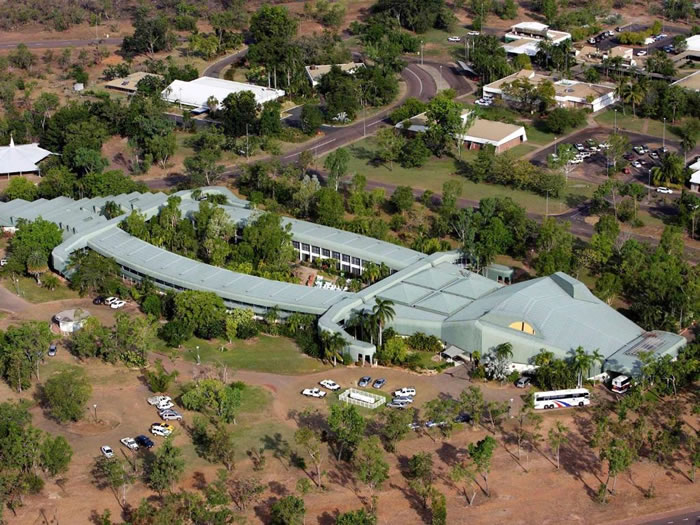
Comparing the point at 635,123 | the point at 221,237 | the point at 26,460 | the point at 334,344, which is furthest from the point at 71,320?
the point at 635,123

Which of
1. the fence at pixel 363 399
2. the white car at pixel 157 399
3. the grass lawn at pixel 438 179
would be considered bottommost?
the grass lawn at pixel 438 179

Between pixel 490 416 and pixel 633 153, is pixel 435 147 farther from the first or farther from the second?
pixel 490 416

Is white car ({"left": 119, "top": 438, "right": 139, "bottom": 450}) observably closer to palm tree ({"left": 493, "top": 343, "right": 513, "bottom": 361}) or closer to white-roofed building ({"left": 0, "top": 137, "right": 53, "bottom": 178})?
palm tree ({"left": 493, "top": 343, "right": 513, "bottom": 361})

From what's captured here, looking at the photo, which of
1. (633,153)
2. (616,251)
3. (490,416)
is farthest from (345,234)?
(633,153)

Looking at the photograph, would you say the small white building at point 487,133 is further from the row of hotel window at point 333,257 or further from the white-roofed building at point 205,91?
the row of hotel window at point 333,257

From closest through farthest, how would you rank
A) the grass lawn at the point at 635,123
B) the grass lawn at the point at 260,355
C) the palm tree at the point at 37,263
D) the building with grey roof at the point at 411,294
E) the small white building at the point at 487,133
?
the building with grey roof at the point at 411,294 → the grass lawn at the point at 260,355 → the palm tree at the point at 37,263 → the small white building at the point at 487,133 → the grass lawn at the point at 635,123

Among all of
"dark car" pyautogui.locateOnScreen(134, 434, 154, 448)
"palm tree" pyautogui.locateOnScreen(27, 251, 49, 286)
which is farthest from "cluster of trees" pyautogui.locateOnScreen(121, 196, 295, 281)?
Answer: "dark car" pyautogui.locateOnScreen(134, 434, 154, 448)

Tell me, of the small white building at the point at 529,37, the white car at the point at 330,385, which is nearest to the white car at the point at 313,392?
the white car at the point at 330,385
